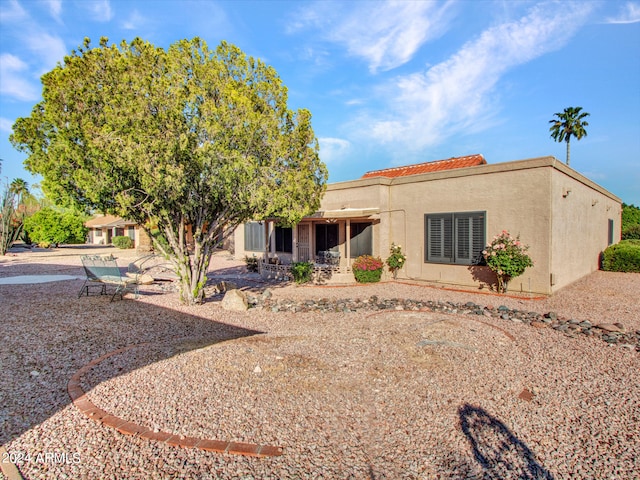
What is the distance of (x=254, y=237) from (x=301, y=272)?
7.81m

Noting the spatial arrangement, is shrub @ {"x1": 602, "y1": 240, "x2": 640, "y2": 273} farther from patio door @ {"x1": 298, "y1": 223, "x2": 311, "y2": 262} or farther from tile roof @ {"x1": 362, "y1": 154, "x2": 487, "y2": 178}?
patio door @ {"x1": 298, "y1": 223, "x2": 311, "y2": 262}

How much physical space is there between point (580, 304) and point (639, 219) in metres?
28.2

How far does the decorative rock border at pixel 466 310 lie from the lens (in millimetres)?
7354

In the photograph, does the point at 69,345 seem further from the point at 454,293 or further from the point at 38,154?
the point at 454,293

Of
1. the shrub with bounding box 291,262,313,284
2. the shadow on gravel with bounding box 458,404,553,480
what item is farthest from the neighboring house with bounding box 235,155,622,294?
the shadow on gravel with bounding box 458,404,553,480

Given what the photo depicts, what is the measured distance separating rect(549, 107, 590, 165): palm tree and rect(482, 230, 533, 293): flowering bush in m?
36.8

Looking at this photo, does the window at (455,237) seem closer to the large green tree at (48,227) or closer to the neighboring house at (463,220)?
the neighboring house at (463,220)

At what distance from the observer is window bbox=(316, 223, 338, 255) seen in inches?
631

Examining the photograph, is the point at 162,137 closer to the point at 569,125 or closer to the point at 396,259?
the point at 396,259

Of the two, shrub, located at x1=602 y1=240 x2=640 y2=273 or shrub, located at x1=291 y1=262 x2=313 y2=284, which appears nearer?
shrub, located at x1=291 y1=262 x2=313 y2=284

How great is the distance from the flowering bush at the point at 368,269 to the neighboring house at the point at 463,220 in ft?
1.55

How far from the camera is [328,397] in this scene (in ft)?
14.6

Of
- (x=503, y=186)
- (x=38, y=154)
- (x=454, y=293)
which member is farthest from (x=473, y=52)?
(x=38, y=154)

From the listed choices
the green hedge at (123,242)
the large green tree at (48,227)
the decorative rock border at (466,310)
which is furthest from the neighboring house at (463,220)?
the large green tree at (48,227)
